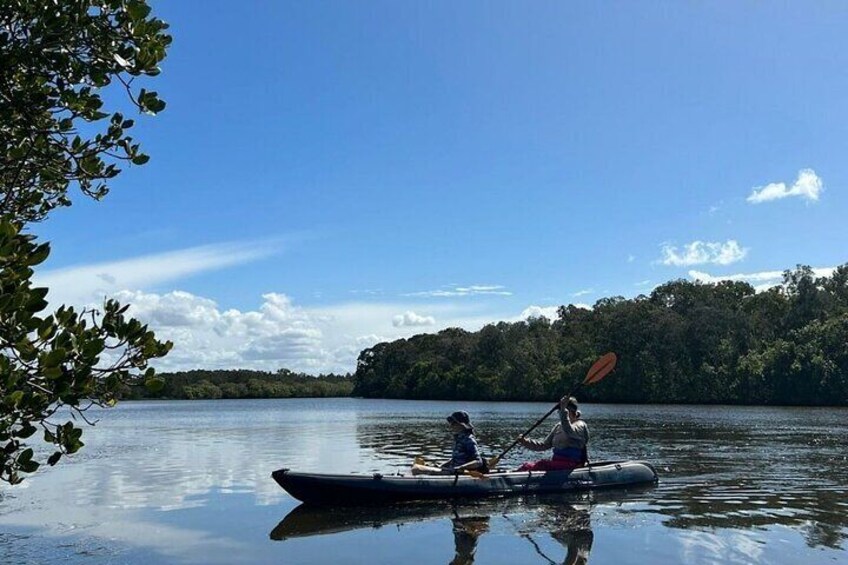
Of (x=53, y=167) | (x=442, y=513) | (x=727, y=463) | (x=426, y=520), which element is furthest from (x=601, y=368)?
(x=53, y=167)

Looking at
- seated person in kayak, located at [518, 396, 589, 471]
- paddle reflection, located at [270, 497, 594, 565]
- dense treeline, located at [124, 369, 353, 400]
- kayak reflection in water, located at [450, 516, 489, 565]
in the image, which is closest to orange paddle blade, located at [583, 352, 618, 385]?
seated person in kayak, located at [518, 396, 589, 471]

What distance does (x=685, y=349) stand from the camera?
251 ft

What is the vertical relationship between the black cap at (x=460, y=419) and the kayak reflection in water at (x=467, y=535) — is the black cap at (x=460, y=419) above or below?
above

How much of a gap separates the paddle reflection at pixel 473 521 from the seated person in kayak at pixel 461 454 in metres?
0.64

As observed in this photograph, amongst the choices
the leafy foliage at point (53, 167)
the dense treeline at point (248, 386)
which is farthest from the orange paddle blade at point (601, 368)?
the dense treeline at point (248, 386)

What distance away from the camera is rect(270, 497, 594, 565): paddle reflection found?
10.3 metres

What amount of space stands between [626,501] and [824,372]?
189ft

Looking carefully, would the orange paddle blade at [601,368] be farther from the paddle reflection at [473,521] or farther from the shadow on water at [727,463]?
the paddle reflection at [473,521]

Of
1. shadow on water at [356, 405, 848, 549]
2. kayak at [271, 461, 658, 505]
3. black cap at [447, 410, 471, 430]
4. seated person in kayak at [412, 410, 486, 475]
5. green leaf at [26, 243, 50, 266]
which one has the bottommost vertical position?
shadow on water at [356, 405, 848, 549]

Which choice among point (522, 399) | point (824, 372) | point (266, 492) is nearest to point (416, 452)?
point (266, 492)

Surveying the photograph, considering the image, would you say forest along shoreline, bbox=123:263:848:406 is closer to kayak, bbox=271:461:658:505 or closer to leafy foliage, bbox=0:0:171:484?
kayak, bbox=271:461:658:505

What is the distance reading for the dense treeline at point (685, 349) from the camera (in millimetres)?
65562

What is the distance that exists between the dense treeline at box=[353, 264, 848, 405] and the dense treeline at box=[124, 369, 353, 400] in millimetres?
46938

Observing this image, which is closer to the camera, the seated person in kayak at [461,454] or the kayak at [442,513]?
the kayak at [442,513]
